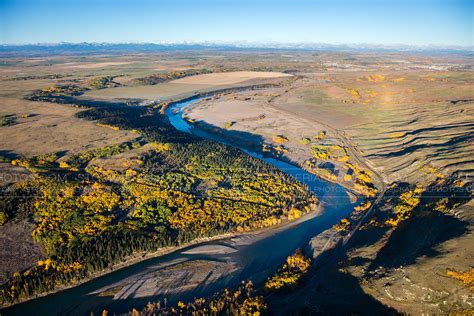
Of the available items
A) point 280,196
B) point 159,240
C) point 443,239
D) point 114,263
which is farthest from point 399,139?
point 114,263

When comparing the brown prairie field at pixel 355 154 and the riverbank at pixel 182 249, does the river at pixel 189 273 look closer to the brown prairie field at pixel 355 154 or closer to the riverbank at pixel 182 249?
the riverbank at pixel 182 249

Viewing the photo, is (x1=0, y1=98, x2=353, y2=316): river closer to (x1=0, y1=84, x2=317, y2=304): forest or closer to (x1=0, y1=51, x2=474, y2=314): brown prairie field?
(x1=0, y1=51, x2=474, y2=314): brown prairie field

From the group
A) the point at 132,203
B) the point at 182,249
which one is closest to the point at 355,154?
the point at 182,249

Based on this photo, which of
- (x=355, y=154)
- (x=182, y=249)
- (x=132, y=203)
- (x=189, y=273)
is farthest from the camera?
(x=355, y=154)

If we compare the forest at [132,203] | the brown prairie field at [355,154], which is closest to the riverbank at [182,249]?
the forest at [132,203]

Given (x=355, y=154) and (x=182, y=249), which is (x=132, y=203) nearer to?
(x=182, y=249)

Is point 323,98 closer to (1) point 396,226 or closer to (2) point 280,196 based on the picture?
(2) point 280,196

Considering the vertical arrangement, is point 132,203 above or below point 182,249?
above

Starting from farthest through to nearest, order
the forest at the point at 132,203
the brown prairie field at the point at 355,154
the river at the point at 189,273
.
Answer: the forest at the point at 132,203 → the river at the point at 189,273 → the brown prairie field at the point at 355,154
